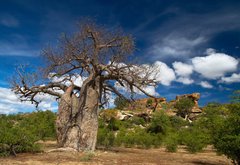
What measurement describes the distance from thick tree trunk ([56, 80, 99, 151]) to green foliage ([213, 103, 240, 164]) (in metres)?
5.18

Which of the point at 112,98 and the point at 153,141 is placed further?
the point at 153,141

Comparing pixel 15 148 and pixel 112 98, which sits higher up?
pixel 112 98

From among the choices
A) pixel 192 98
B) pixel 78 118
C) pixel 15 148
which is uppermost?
pixel 192 98

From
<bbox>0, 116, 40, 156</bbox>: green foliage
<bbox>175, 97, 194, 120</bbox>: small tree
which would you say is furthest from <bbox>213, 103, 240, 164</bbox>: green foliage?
<bbox>175, 97, 194, 120</bbox>: small tree

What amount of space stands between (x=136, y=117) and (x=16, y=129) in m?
27.5

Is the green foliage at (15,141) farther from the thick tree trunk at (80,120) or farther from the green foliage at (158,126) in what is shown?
the green foliage at (158,126)

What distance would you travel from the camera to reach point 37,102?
46.1 feet

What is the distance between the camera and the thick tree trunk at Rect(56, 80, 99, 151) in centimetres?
1168

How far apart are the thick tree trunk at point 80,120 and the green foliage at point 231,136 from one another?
204 inches

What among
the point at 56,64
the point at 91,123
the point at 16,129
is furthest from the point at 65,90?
the point at 16,129

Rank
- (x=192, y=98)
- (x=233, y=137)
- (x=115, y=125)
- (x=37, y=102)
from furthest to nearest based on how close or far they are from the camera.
→ (x=192, y=98), (x=115, y=125), (x=37, y=102), (x=233, y=137)

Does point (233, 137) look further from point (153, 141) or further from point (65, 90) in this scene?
point (153, 141)

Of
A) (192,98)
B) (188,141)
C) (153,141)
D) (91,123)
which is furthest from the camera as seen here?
(192,98)

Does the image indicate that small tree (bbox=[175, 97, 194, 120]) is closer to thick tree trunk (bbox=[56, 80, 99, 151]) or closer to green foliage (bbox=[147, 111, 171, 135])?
green foliage (bbox=[147, 111, 171, 135])
